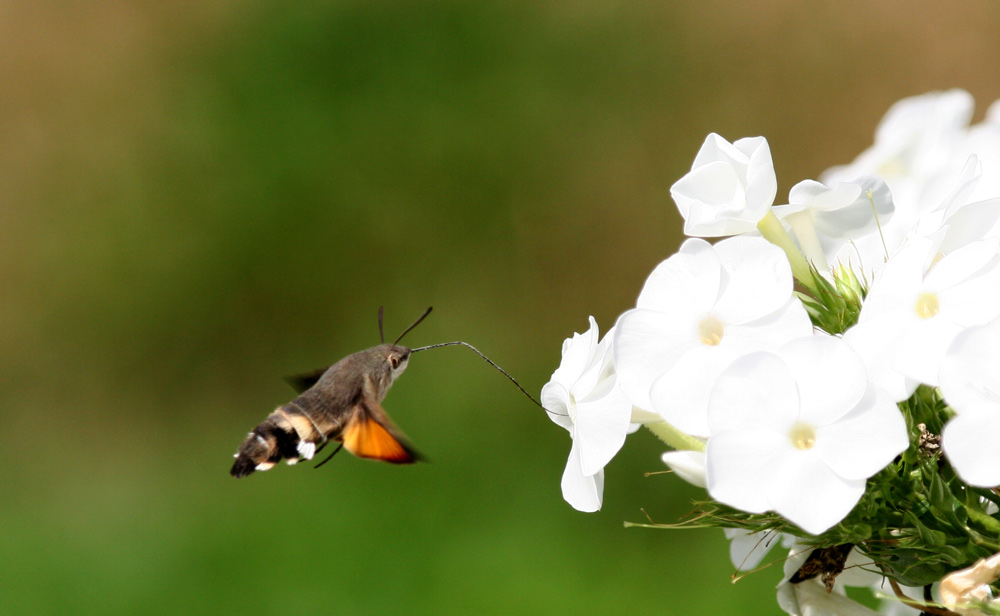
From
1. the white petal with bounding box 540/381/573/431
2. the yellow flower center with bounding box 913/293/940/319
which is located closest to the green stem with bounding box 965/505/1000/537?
the yellow flower center with bounding box 913/293/940/319

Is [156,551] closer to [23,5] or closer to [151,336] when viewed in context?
[151,336]

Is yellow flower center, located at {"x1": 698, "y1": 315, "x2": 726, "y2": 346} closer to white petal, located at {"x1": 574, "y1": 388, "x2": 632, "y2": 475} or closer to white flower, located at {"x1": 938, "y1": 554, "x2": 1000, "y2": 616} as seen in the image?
white petal, located at {"x1": 574, "y1": 388, "x2": 632, "y2": 475}

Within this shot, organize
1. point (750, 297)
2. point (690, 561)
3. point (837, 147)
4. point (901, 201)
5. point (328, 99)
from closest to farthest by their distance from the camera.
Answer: point (750, 297), point (901, 201), point (690, 561), point (328, 99), point (837, 147)

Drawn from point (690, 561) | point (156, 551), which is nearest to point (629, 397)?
point (690, 561)

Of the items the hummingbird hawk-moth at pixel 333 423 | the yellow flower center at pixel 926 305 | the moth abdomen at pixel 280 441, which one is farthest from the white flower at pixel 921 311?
the moth abdomen at pixel 280 441

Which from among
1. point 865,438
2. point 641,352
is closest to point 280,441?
point 641,352

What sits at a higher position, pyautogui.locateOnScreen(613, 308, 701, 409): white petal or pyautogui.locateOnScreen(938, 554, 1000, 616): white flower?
pyautogui.locateOnScreen(613, 308, 701, 409): white petal

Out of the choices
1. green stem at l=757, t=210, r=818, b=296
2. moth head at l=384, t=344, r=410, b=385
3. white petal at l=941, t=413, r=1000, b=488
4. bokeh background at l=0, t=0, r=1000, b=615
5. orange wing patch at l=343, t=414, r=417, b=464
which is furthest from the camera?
bokeh background at l=0, t=0, r=1000, b=615

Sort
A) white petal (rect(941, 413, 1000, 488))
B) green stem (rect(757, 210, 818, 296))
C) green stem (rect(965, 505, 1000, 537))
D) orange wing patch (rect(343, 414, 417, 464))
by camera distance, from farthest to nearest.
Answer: orange wing patch (rect(343, 414, 417, 464)), green stem (rect(757, 210, 818, 296)), green stem (rect(965, 505, 1000, 537)), white petal (rect(941, 413, 1000, 488))

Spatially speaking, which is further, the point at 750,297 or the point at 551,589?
the point at 551,589
